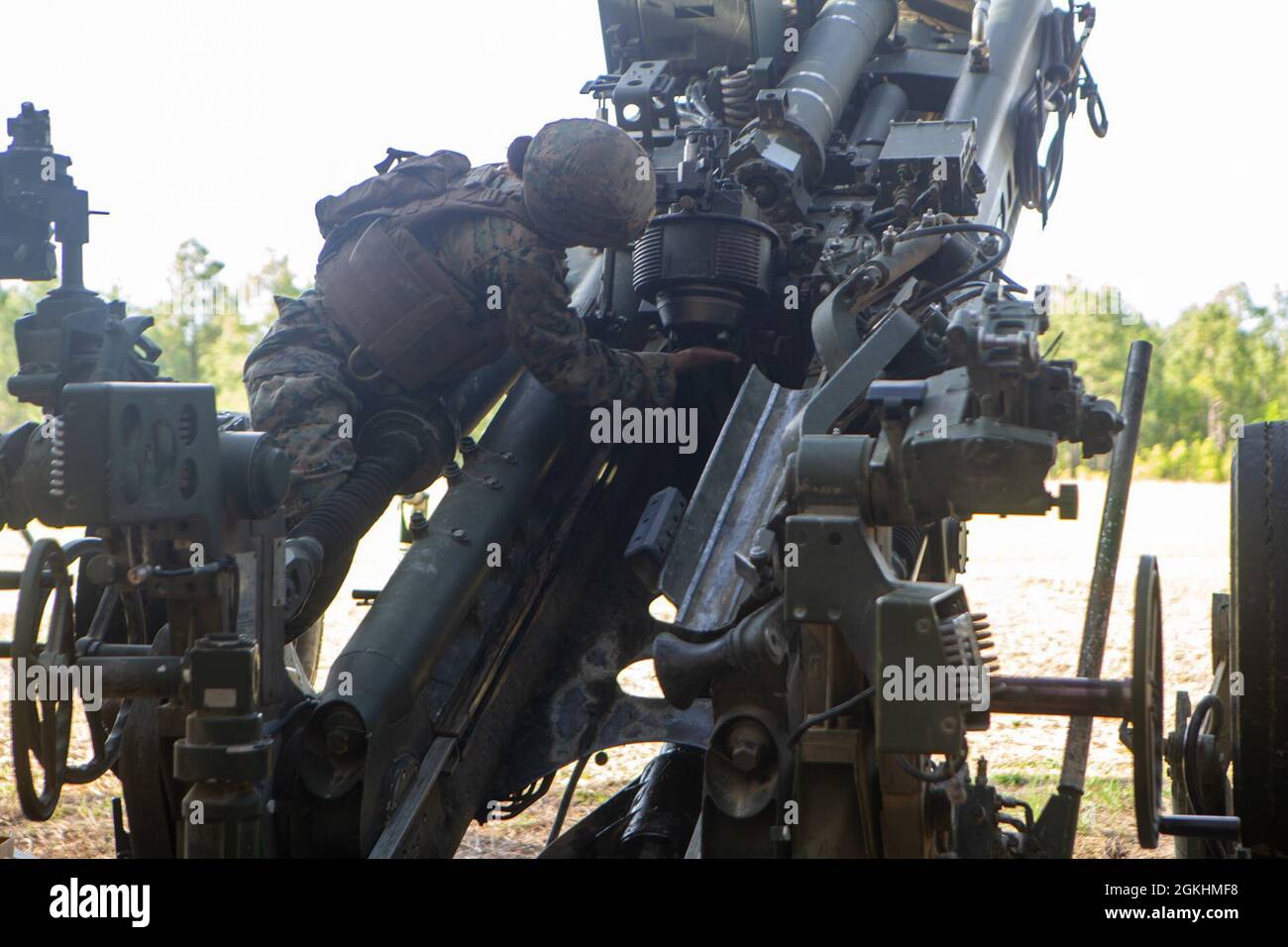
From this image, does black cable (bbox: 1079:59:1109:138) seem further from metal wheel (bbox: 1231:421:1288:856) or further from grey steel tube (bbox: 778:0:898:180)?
metal wheel (bbox: 1231:421:1288:856)

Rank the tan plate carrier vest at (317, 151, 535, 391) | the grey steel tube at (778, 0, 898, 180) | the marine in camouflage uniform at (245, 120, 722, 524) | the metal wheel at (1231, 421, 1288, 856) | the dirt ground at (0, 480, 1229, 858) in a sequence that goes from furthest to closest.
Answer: the dirt ground at (0, 480, 1229, 858) < the grey steel tube at (778, 0, 898, 180) < the tan plate carrier vest at (317, 151, 535, 391) < the marine in camouflage uniform at (245, 120, 722, 524) < the metal wheel at (1231, 421, 1288, 856)

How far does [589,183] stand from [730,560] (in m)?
1.34

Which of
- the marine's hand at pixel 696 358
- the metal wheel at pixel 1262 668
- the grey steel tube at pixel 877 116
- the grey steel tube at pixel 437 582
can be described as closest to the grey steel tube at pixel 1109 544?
the metal wheel at pixel 1262 668

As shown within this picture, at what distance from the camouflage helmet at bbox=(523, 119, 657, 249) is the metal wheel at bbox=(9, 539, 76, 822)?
1.99 m

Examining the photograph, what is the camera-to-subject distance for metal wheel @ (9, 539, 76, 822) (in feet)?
9.67

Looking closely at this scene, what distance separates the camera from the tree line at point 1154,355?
74.4 feet

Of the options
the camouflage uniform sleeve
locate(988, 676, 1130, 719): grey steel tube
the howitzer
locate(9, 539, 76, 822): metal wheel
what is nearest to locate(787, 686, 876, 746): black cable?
the howitzer

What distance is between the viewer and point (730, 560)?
3734 millimetres

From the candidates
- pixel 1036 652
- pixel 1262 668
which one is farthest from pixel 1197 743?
pixel 1036 652

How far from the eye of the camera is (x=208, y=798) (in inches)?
125

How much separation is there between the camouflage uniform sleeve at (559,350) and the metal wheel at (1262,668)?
66.2 inches

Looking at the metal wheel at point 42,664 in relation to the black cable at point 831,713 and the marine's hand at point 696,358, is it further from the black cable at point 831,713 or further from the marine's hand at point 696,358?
the marine's hand at point 696,358

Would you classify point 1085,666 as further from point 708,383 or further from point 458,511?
point 458,511

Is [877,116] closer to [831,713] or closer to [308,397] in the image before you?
[308,397]
